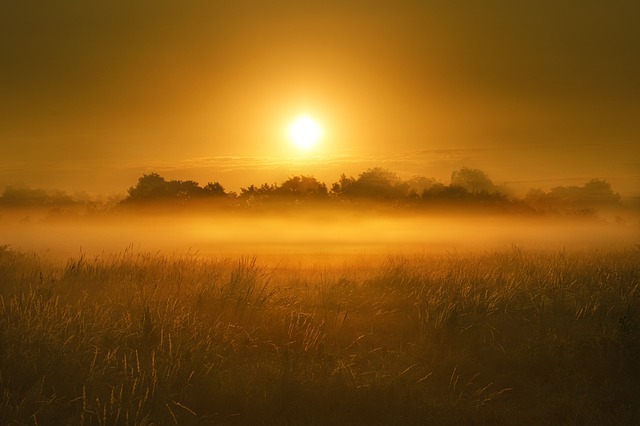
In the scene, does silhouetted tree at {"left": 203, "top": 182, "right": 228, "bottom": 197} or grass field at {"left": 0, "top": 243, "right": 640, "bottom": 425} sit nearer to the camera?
grass field at {"left": 0, "top": 243, "right": 640, "bottom": 425}

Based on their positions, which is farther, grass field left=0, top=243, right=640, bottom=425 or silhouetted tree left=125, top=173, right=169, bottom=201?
silhouetted tree left=125, top=173, right=169, bottom=201

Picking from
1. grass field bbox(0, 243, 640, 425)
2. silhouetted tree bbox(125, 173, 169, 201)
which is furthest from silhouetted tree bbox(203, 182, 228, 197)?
grass field bbox(0, 243, 640, 425)

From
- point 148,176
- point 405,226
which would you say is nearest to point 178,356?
point 405,226

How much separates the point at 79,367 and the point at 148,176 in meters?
39.4

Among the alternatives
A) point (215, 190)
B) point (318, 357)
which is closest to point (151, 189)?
point (215, 190)

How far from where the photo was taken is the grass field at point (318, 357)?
19.6ft

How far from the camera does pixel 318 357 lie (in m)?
7.45

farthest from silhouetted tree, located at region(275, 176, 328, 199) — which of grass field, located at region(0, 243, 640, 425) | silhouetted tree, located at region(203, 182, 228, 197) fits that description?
grass field, located at region(0, 243, 640, 425)

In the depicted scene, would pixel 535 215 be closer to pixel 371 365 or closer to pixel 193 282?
pixel 193 282

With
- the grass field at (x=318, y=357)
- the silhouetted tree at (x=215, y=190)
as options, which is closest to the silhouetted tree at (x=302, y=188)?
the silhouetted tree at (x=215, y=190)

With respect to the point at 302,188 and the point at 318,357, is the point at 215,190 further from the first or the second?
→ the point at 318,357

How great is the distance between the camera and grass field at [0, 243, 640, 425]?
5961mm

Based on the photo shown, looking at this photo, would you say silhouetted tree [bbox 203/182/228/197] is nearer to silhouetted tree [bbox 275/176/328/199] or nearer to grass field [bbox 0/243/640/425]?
silhouetted tree [bbox 275/176/328/199]

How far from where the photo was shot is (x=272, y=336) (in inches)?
323
